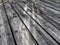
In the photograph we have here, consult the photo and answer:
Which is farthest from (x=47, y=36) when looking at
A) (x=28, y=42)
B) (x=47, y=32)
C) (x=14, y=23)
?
(x=14, y=23)

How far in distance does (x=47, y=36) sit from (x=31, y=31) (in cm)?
22

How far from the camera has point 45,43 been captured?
1.02 meters

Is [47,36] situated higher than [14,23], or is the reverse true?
[47,36]

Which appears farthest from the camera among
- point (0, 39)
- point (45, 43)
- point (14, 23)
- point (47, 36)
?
point (14, 23)

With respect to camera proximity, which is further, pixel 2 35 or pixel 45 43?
pixel 2 35

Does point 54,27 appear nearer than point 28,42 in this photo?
No

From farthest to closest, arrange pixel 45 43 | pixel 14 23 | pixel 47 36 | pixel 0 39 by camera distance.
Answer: pixel 14 23 < pixel 0 39 < pixel 47 36 < pixel 45 43

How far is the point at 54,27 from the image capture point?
4.30ft

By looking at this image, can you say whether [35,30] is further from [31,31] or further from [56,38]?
[56,38]

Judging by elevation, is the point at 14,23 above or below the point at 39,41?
below

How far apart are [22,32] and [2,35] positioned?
Answer: 23 cm

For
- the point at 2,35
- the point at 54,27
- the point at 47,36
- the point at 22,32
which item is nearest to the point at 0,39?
the point at 2,35

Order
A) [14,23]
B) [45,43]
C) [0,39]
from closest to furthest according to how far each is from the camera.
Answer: [45,43]
[0,39]
[14,23]

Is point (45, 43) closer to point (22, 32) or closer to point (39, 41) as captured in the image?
point (39, 41)
